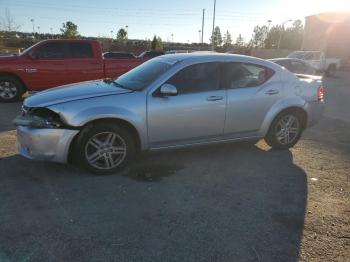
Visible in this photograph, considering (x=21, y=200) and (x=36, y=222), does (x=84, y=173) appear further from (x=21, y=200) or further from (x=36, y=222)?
(x=36, y=222)

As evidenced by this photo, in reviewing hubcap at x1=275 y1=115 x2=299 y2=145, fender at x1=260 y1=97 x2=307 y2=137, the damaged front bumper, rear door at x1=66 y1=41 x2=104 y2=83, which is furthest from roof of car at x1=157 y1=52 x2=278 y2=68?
rear door at x1=66 y1=41 x2=104 y2=83

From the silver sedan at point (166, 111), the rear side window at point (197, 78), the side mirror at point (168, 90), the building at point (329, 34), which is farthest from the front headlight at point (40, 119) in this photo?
the building at point (329, 34)

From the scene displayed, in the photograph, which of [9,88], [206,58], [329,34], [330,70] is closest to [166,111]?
[206,58]

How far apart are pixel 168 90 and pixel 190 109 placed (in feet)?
1.50

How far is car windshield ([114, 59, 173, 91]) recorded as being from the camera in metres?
5.05

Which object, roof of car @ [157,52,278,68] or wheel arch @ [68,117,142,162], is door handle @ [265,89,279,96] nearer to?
roof of car @ [157,52,278,68]

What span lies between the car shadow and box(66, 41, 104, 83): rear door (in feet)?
18.0

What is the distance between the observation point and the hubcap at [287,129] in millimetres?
5961

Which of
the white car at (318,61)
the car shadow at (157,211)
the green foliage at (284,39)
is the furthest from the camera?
the green foliage at (284,39)

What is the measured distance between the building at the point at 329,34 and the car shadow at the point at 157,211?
46697mm

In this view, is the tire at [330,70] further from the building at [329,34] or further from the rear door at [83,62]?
the building at [329,34]

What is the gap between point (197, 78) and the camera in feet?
17.0

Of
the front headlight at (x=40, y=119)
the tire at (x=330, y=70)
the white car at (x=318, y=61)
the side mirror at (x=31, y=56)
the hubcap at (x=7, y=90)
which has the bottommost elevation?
the tire at (x=330, y=70)

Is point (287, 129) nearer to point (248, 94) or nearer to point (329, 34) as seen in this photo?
point (248, 94)
